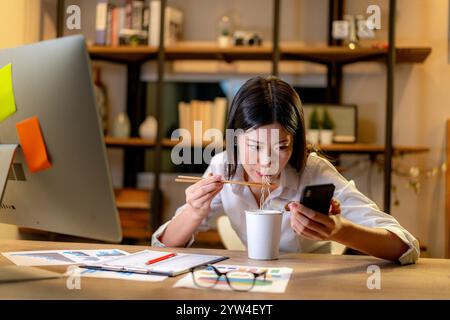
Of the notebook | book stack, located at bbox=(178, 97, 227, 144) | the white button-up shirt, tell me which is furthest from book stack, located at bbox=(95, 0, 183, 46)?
the notebook

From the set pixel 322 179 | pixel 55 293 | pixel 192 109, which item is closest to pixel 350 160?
pixel 192 109

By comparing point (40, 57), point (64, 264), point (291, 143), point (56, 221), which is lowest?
point (64, 264)

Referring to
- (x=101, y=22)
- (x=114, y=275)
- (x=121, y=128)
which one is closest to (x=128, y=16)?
(x=101, y=22)

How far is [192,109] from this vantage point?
3416 mm

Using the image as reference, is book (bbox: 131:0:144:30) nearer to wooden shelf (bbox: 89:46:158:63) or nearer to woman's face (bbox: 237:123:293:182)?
wooden shelf (bbox: 89:46:158:63)

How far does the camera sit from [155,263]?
4.16 feet

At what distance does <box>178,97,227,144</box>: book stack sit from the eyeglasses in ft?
7.11

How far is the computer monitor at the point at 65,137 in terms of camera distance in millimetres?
991

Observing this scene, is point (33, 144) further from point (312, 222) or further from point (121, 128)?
point (121, 128)

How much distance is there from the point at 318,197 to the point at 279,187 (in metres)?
0.46

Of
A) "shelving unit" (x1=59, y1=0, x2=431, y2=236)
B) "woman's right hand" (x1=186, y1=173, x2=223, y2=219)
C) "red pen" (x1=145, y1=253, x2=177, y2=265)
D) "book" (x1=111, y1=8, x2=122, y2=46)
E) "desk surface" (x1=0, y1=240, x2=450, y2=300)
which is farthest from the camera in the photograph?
"book" (x1=111, y1=8, x2=122, y2=46)

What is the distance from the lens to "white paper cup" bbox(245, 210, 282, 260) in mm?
1343
